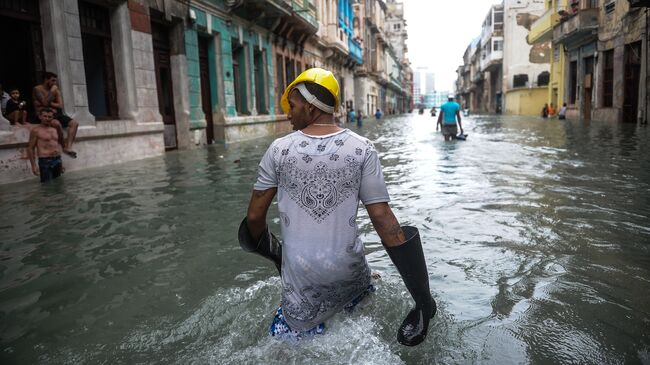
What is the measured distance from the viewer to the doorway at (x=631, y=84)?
20656 millimetres

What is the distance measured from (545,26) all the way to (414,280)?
33.9 meters

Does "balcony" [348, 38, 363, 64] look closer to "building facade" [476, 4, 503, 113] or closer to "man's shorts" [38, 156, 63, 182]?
"building facade" [476, 4, 503, 113]

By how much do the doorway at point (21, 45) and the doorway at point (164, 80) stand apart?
129 inches

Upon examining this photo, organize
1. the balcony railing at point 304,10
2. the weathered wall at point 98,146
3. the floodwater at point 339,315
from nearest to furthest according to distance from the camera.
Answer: the floodwater at point 339,315, the weathered wall at point 98,146, the balcony railing at point 304,10

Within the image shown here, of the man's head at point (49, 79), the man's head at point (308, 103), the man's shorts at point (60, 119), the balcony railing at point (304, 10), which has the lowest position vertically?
the man's head at point (308, 103)

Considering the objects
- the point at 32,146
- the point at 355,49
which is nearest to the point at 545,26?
the point at 355,49

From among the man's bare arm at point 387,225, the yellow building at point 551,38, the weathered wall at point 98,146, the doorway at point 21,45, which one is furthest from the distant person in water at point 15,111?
the yellow building at point 551,38

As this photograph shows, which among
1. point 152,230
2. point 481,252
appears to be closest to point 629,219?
point 481,252

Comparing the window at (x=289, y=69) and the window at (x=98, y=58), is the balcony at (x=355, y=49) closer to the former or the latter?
the window at (x=289, y=69)

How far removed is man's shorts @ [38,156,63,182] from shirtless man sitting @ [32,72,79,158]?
0.71 metres

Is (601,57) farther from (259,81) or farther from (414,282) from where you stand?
(414,282)

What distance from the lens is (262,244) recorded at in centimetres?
244

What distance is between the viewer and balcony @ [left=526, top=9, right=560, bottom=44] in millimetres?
29906

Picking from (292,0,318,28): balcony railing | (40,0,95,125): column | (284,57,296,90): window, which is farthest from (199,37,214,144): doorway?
(284,57,296,90): window
